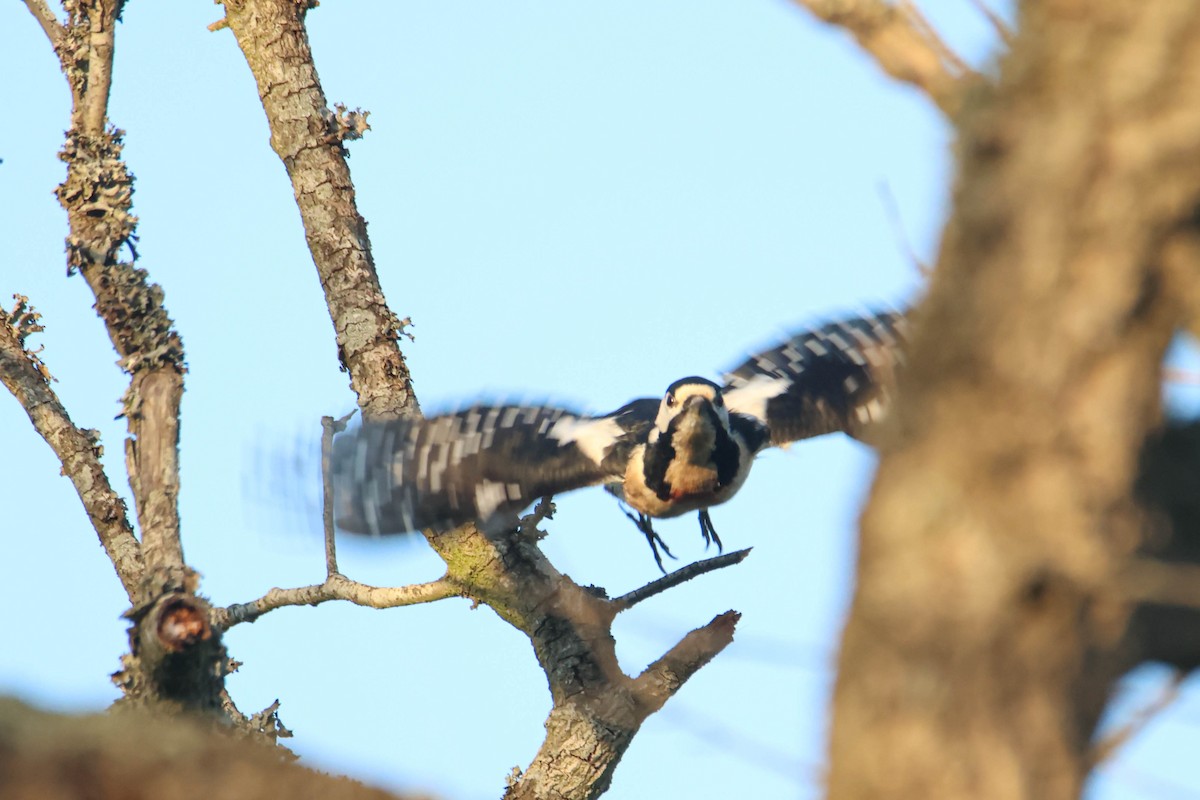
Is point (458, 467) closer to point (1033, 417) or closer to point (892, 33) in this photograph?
point (892, 33)

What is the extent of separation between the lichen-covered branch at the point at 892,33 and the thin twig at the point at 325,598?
3146mm

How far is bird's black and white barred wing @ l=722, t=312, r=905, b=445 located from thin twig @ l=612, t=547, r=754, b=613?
1215 mm

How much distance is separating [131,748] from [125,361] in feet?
4.10

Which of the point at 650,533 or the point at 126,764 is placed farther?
the point at 650,533

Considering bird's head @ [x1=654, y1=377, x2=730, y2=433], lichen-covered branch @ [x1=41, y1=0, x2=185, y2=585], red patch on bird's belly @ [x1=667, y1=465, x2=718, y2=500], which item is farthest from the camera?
red patch on bird's belly @ [x1=667, y1=465, x2=718, y2=500]

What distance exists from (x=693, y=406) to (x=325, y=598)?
2.07 metres

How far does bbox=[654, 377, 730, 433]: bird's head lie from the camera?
6035 mm

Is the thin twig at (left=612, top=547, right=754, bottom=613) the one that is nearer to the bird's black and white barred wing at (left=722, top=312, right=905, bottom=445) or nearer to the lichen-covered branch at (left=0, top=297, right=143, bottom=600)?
the bird's black and white barred wing at (left=722, top=312, right=905, bottom=445)

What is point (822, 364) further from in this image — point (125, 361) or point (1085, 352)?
point (1085, 352)

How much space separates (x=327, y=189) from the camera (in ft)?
19.4

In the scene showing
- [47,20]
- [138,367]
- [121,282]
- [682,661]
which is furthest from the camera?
[682,661]

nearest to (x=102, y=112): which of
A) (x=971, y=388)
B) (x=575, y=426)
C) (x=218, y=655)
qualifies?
(x=218, y=655)

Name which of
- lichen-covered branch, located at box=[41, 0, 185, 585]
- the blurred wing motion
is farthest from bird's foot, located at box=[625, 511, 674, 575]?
lichen-covered branch, located at box=[41, 0, 185, 585]

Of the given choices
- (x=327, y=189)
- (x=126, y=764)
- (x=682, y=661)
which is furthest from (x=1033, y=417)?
(x=327, y=189)
